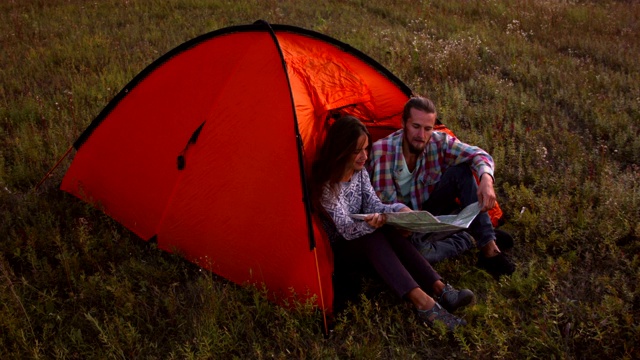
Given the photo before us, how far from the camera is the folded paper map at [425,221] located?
3727 millimetres

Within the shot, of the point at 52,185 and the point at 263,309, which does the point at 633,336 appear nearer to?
the point at 263,309

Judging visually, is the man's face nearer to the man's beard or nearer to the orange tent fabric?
the man's beard

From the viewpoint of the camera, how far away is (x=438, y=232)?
4.00 m

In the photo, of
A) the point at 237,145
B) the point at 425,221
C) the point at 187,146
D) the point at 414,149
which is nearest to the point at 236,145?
the point at 237,145

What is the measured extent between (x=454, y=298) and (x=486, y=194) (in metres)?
0.84

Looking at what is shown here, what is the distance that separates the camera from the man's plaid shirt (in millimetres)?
4629

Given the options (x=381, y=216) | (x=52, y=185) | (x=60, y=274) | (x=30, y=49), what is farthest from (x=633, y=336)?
(x=30, y=49)

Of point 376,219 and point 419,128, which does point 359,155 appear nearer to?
point 376,219

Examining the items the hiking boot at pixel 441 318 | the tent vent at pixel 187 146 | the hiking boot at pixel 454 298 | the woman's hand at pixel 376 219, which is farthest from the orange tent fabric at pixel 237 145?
the hiking boot at pixel 454 298

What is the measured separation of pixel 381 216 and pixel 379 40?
20.3 ft

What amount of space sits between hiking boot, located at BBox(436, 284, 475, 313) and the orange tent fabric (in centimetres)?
81

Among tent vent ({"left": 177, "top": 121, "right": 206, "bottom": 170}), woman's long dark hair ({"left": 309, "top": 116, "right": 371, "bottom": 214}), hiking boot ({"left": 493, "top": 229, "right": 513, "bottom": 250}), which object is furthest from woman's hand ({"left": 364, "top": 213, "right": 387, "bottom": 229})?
tent vent ({"left": 177, "top": 121, "right": 206, "bottom": 170})

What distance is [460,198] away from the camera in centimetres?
452

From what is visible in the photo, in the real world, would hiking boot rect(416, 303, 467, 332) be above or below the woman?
below
